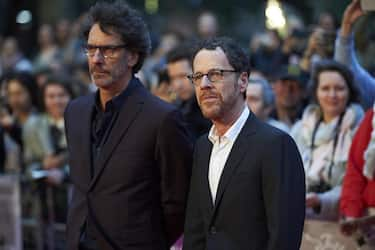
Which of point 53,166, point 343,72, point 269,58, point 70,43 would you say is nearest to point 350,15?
point 343,72

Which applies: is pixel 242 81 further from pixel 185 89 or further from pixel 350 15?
pixel 185 89

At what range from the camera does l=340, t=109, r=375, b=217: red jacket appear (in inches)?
269

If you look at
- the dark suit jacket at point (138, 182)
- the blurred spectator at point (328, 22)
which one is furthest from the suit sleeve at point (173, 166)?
the blurred spectator at point (328, 22)

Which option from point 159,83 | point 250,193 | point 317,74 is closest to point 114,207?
point 250,193

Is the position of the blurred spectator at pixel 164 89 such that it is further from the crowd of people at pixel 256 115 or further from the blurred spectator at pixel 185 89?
the blurred spectator at pixel 185 89

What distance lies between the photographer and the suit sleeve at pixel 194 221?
→ 5.34 meters

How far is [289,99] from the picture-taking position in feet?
30.4

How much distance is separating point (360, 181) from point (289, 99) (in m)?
2.49

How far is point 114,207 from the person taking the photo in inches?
225

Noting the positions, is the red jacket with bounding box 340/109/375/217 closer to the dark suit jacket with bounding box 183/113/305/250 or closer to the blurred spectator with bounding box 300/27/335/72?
the dark suit jacket with bounding box 183/113/305/250

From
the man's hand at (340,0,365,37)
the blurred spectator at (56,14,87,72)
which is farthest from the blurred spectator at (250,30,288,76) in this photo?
the man's hand at (340,0,365,37)

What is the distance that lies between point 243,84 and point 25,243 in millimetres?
5749

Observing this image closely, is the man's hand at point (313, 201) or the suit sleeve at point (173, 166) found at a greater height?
the suit sleeve at point (173, 166)

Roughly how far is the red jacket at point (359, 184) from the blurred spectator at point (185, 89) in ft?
3.63
